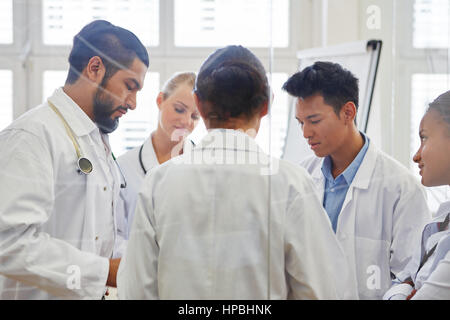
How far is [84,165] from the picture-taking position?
1222 mm

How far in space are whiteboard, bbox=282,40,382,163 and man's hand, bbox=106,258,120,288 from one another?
1.65 feet

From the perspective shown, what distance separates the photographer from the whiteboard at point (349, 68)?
4.11 feet

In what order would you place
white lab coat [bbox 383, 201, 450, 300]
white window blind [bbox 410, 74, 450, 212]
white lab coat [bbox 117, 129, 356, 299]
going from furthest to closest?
white window blind [bbox 410, 74, 450, 212]
white lab coat [bbox 383, 201, 450, 300]
white lab coat [bbox 117, 129, 356, 299]

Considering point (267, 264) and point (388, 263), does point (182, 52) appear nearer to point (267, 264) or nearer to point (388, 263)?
point (267, 264)

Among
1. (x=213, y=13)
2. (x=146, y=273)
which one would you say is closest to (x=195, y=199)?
(x=146, y=273)

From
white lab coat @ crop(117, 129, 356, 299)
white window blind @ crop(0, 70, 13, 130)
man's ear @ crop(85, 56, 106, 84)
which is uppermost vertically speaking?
man's ear @ crop(85, 56, 106, 84)

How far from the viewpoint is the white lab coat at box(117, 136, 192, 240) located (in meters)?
1.21

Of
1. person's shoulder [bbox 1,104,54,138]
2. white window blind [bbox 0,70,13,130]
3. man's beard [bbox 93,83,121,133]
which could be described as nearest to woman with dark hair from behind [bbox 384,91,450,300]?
man's beard [bbox 93,83,121,133]

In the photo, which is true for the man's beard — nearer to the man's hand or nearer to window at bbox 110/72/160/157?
window at bbox 110/72/160/157

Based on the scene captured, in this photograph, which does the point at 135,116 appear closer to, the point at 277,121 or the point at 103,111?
the point at 103,111

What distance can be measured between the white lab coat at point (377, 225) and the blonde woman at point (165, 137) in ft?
1.10

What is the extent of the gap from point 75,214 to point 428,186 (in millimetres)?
936

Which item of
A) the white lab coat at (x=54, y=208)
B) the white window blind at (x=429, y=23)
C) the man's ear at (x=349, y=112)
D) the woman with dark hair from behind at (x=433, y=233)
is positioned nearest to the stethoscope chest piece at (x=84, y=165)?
the white lab coat at (x=54, y=208)

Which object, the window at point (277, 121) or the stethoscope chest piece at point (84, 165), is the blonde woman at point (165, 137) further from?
the window at point (277, 121)
